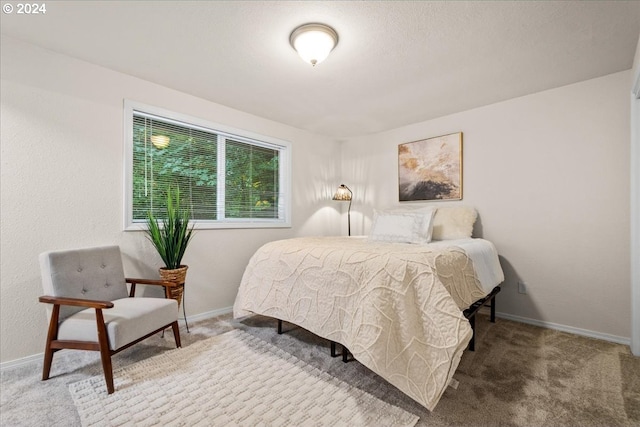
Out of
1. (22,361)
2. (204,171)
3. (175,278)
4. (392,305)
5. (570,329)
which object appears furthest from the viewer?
(204,171)

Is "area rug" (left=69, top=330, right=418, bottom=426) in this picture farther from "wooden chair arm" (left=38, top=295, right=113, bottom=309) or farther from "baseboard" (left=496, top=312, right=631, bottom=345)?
"baseboard" (left=496, top=312, right=631, bottom=345)

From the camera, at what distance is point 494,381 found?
1729 mm

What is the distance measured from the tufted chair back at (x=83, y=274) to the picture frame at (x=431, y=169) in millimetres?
3263

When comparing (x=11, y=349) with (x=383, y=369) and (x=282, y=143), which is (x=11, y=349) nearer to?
(x=383, y=369)

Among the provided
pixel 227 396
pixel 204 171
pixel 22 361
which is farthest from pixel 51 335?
pixel 204 171

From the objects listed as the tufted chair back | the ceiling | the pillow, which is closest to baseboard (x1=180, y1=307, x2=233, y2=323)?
the tufted chair back

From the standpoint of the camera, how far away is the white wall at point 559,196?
93.0 inches

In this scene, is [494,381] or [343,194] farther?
[343,194]

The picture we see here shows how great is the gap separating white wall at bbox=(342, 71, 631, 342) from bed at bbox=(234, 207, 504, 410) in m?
0.88

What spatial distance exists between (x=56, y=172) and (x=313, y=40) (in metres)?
2.19

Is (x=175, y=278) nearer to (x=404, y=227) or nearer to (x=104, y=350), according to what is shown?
(x=104, y=350)

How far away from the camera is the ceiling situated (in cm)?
168

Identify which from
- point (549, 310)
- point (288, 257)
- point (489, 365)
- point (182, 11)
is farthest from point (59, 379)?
point (549, 310)

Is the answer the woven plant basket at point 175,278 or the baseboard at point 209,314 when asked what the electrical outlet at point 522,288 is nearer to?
the baseboard at point 209,314
